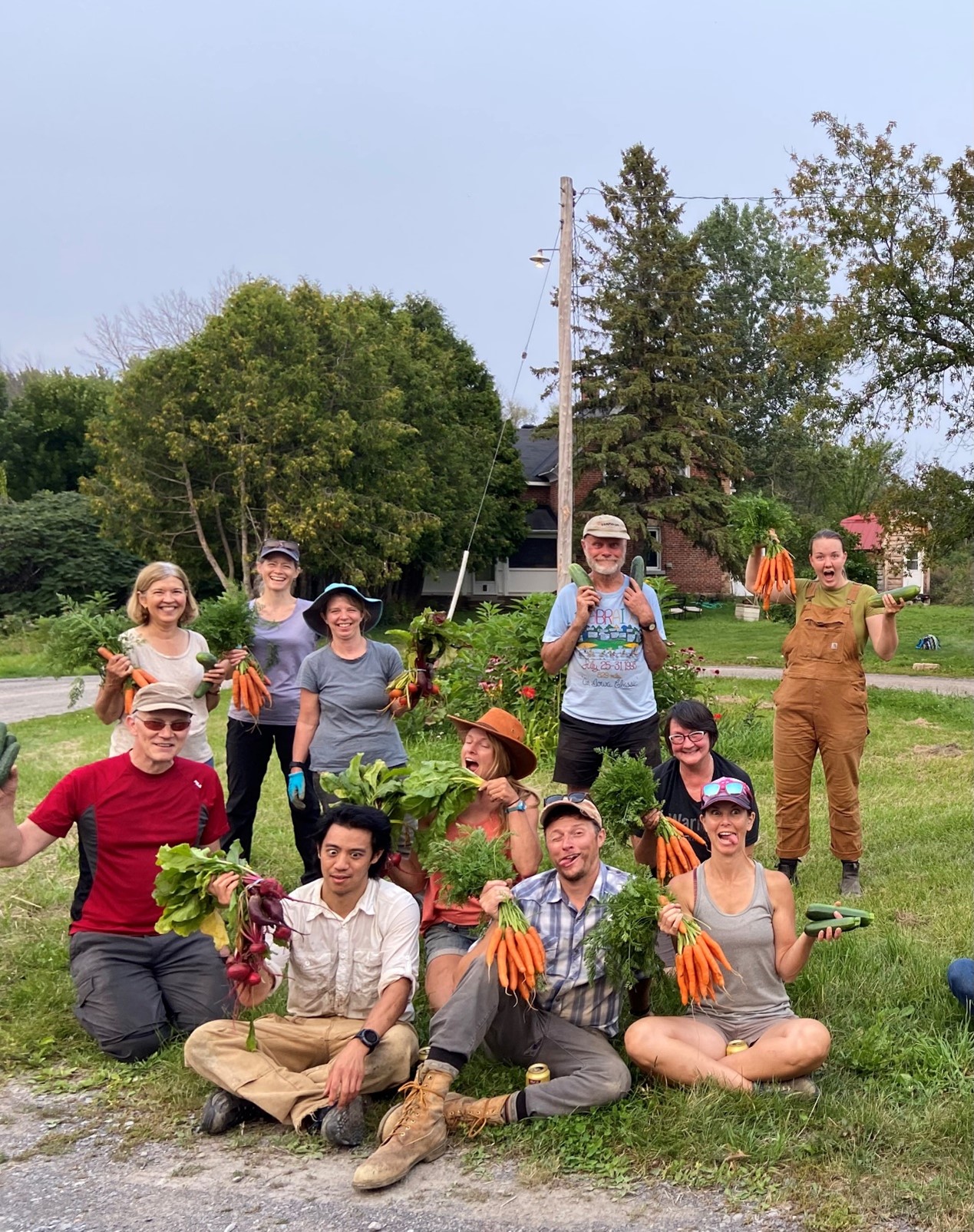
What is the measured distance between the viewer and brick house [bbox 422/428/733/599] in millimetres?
38156

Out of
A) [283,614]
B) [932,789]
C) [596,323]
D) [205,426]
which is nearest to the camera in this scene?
[283,614]

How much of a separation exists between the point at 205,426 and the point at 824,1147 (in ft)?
84.7

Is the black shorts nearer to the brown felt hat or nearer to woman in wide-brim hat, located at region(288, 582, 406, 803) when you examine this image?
the brown felt hat

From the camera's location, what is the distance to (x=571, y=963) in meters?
3.89

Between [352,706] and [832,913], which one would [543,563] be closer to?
[352,706]

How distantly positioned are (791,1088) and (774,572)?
3.19 meters

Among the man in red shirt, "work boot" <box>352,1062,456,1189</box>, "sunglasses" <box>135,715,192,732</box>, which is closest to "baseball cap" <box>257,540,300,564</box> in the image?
the man in red shirt

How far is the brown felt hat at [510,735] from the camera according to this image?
455cm

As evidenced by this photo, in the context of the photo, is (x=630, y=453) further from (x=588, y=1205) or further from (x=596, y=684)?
(x=588, y=1205)

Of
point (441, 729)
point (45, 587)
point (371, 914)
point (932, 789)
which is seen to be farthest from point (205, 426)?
point (371, 914)

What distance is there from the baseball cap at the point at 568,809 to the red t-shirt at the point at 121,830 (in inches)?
65.0

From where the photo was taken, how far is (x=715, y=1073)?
12.0 ft

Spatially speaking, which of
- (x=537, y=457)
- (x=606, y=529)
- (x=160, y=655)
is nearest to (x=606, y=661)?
(x=606, y=529)

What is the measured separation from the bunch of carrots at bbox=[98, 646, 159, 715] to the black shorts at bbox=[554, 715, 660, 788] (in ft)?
6.58
